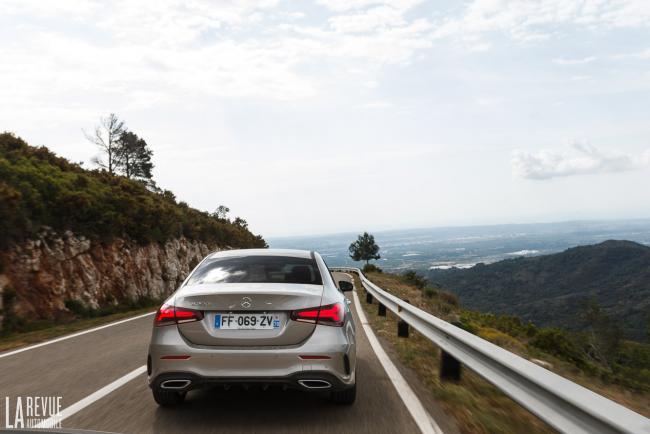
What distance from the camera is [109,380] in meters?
6.10

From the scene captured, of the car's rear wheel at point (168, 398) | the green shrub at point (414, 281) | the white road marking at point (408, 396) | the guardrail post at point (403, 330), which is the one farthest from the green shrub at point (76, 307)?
the green shrub at point (414, 281)

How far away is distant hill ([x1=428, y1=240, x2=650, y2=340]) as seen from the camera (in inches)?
5143

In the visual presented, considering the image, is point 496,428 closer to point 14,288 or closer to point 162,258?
point 14,288

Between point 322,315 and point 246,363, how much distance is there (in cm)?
70

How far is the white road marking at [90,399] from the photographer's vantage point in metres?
4.51

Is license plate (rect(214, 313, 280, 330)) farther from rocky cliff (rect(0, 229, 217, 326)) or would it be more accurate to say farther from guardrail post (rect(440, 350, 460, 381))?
rocky cliff (rect(0, 229, 217, 326))

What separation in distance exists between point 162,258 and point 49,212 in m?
7.54

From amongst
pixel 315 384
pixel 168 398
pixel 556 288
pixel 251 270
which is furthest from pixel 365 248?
pixel 315 384

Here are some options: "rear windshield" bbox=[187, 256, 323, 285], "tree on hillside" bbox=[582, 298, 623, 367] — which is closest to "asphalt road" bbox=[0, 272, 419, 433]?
"rear windshield" bbox=[187, 256, 323, 285]

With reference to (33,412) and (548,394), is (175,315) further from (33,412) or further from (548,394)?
(548,394)

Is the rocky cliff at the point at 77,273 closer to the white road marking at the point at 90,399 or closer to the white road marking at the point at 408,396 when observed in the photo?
the white road marking at the point at 90,399

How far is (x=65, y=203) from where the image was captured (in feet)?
52.7

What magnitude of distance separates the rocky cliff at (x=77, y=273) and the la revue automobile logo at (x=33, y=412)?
25.2 ft

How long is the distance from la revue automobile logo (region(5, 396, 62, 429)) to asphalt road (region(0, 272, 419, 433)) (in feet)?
0.17
